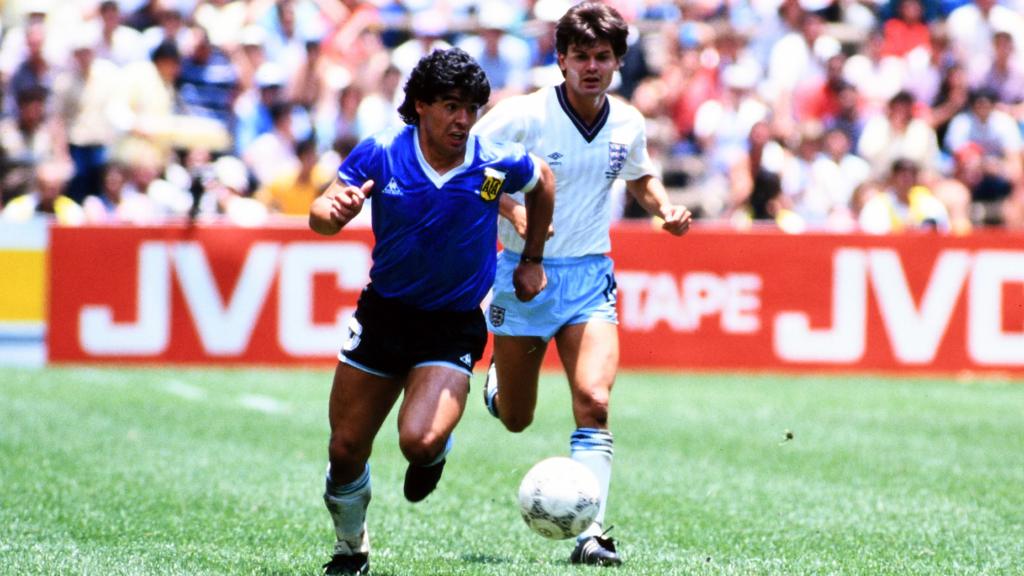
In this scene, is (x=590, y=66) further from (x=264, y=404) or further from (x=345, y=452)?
(x=264, y=404)

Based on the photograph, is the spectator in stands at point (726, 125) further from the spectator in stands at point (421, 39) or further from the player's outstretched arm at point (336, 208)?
the player's outstretched arm at point (336, 208)

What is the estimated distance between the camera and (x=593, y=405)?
24.5 ft

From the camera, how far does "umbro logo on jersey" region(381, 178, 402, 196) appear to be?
21.8 feet

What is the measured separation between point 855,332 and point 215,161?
23.3ft

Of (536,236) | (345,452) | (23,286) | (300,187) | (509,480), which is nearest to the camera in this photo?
(345,452)

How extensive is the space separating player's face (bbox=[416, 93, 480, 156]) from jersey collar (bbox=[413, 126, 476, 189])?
0.21 ft

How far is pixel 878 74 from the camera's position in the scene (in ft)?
69.4

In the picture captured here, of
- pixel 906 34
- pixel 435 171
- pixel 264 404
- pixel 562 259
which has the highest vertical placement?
pixel 906 34

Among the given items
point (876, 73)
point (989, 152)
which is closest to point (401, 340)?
point (989, 152)

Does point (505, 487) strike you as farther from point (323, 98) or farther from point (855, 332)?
point (323, 98)

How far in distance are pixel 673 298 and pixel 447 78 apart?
34.6 ft

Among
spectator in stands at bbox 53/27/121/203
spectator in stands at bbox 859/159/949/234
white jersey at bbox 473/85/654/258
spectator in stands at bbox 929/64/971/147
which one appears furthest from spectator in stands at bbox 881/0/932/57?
white jersey at bbox 473/85/654/258

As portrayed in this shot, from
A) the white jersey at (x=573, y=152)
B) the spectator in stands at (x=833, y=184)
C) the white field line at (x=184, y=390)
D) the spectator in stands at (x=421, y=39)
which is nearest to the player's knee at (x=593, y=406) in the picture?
the white jersey at (x=573, y=152)

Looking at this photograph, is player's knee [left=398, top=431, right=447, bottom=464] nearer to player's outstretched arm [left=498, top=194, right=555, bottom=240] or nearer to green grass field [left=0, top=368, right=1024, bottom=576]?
green grass field [left=0, top=368, right=1024, bottom=576]
